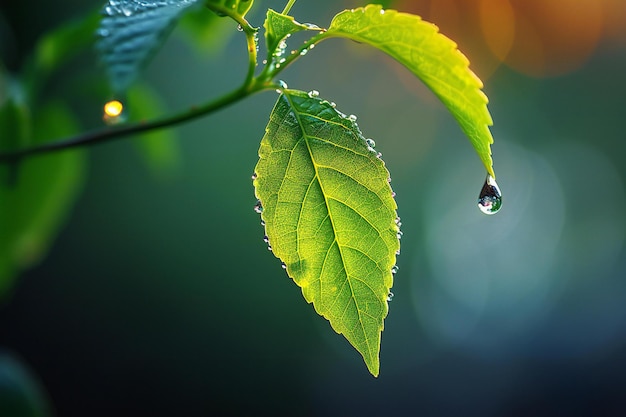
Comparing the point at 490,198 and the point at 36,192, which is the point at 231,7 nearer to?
the point at 490,198

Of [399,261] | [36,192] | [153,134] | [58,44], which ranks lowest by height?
[399,261]

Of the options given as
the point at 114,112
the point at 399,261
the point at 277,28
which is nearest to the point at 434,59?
the point at 277,28

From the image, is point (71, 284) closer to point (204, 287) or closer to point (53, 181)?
point (204, 287)

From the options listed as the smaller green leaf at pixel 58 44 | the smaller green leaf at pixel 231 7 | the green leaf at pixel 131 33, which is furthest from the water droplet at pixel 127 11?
the smaller green leaf at pixel 58 44

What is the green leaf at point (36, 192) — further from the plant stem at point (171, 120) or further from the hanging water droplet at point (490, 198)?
the hanging water droplet at point (490, 198)

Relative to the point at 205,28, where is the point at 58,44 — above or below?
below

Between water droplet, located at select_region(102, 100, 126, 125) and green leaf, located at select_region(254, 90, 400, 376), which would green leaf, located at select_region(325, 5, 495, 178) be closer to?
green leaf, located at select_region(254, 90, 400, 376)

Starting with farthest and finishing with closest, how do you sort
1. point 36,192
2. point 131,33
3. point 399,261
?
point 399,261
point 36,192
point 131,33
